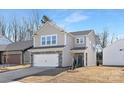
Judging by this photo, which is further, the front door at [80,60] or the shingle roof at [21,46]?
the shingle roof at [21,46]

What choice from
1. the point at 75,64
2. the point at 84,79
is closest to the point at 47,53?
the point at 75,64

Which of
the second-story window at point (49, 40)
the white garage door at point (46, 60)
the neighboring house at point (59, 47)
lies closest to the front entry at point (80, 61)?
the neighboring house at point (59, 47)

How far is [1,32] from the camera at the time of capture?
27.1 metres

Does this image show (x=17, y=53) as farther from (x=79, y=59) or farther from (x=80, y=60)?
(x=80, y=60)

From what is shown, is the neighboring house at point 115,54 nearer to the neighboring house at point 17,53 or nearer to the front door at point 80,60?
the front door at point 80,60

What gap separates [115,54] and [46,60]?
A: 22.5 ft

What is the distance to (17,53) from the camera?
25531 millimetres

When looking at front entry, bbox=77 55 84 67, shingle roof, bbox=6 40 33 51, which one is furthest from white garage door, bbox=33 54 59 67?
shingle roof, bbox=6 40 33 51

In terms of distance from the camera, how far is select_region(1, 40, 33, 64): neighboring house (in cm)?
2519

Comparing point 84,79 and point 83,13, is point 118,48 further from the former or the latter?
point 84,79

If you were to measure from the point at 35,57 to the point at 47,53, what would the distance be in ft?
5.23

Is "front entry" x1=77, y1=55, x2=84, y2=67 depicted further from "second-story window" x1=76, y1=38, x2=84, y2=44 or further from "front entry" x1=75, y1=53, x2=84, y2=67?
"second-story window" x1=76, y1=38, x2=84, y2=44

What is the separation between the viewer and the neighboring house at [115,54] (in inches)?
843

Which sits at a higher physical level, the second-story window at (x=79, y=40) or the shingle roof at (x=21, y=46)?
the second-story window at (x=79, y=40)
